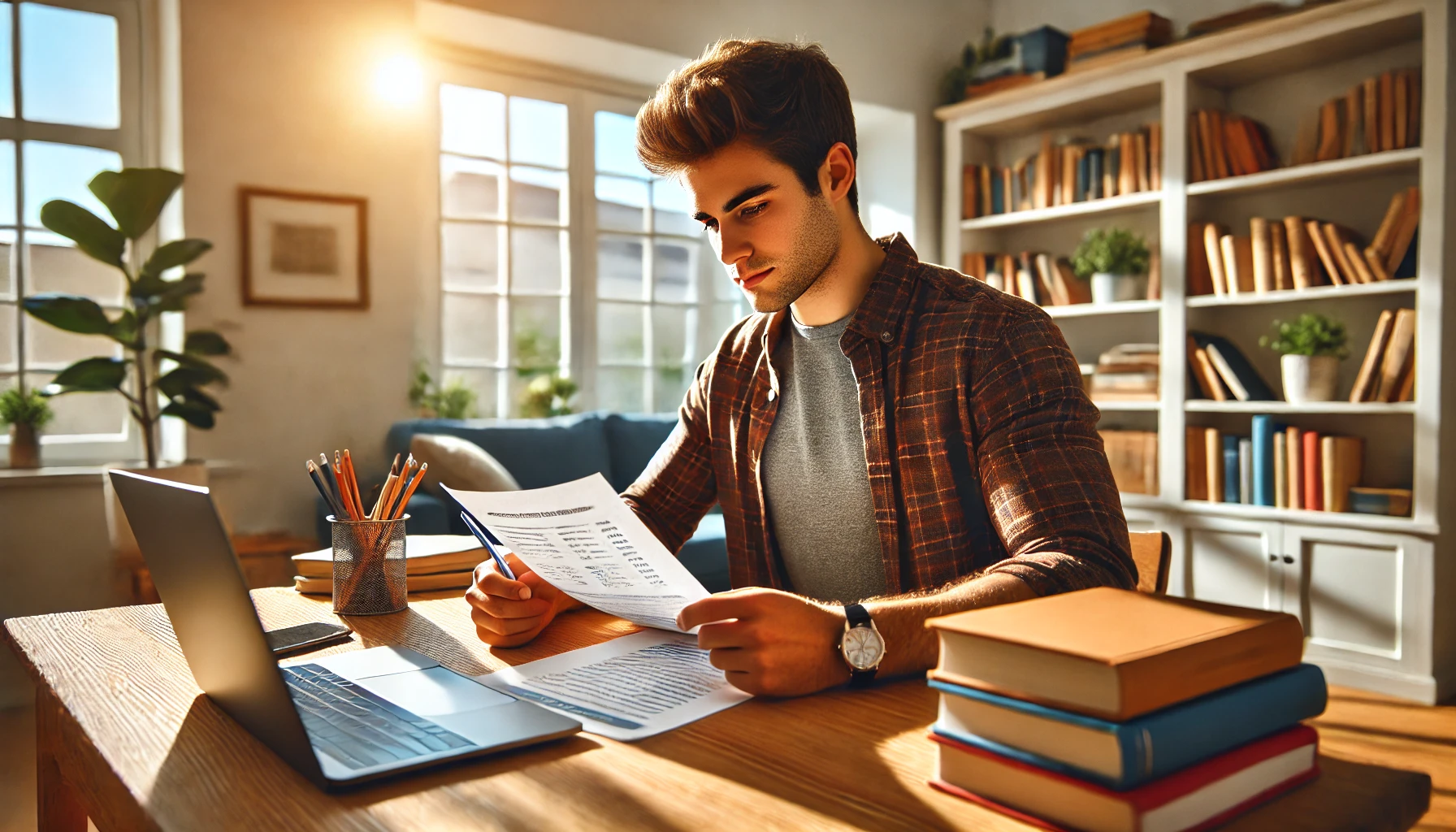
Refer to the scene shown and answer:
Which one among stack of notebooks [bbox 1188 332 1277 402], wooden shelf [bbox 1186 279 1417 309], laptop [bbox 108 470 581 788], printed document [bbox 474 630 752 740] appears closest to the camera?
laptop [bbox 108 470 581 788]

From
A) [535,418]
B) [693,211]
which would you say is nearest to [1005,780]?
[693,211]

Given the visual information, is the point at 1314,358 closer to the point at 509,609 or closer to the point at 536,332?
the point at 536,332

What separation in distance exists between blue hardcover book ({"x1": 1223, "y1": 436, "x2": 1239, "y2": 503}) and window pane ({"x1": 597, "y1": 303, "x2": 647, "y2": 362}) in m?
2.41

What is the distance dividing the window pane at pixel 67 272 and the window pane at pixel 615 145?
6.32 feet

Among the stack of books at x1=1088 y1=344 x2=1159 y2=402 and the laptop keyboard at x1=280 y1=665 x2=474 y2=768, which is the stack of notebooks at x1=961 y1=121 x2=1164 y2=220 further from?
the laptop keyboard at x1=280 y1=665 x2=474 y2=768

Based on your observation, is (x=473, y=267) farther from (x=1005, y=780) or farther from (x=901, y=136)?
(x=1005, y=780)

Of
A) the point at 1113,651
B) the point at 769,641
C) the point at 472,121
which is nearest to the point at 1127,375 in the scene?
the point at 472,121

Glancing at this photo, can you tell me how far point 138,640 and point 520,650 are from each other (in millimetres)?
423

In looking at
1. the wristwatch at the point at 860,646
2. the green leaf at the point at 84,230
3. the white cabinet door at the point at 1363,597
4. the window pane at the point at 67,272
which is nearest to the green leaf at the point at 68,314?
the green leaf at the point at 84,230

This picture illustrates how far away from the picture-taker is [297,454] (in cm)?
337

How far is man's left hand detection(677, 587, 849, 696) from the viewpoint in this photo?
0.81m

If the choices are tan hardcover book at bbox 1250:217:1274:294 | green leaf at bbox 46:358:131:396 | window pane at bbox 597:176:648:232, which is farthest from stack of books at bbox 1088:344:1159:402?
green leaf at bbox 46:358:131:396

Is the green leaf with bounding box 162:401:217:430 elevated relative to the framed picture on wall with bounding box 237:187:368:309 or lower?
lower

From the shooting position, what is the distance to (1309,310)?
373 centimetres
